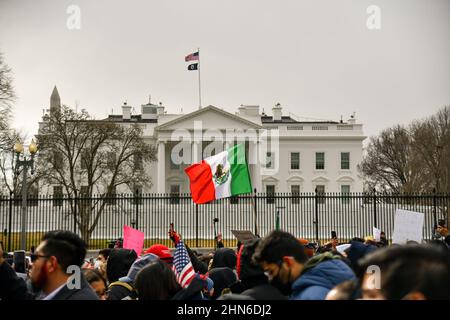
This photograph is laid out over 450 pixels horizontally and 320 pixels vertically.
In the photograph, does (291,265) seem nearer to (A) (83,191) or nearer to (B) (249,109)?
(A) (83,191)

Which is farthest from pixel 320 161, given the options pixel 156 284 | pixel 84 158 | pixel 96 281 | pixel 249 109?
pixel 156 284

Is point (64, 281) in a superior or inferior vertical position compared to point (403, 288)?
inferior

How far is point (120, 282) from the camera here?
5.21m

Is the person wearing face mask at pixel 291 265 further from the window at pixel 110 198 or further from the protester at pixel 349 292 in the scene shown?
the window at pixel 110 198

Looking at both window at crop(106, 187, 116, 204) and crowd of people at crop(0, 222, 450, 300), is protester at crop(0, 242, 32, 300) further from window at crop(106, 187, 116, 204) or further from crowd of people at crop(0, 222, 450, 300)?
window at crop(106, 187, 116, 204)

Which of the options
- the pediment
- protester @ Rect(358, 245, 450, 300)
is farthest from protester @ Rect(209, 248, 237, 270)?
the pediment

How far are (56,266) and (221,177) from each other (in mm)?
10630

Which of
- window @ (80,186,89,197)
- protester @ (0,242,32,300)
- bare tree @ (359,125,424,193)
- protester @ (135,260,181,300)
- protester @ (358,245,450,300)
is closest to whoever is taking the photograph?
protester @ (358,245,450,300)

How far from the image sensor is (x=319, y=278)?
3467 millimetres

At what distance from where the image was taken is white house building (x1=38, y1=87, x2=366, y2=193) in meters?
56.9
